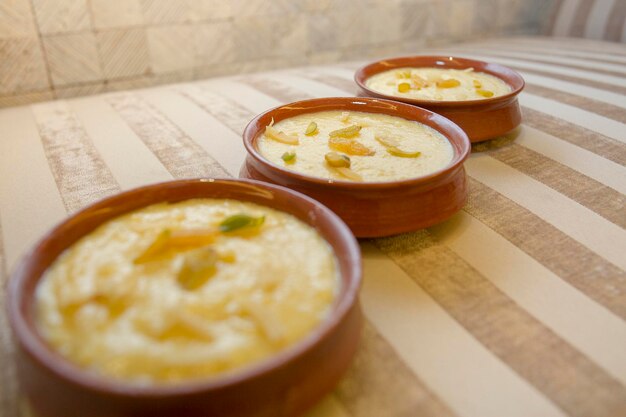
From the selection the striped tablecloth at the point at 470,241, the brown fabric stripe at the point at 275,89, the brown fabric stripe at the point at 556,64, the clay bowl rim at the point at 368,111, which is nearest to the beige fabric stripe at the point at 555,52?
the brown fabric stripe at the point at 556,64

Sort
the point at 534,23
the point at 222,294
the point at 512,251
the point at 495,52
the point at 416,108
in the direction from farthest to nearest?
the point at 534,23, the point at 495,52, the point at 416,108, the point at 512,251, the point at 222,294

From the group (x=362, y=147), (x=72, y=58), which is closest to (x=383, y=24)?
(x=72, y=58)

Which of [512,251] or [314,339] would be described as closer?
[314,339]

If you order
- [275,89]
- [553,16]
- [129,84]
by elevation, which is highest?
[553,16]

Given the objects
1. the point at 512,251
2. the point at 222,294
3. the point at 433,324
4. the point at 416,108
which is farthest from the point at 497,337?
the point at 416,108

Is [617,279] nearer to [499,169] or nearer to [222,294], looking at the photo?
[499,169]

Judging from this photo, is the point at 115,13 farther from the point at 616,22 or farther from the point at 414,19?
the point at 616,22
